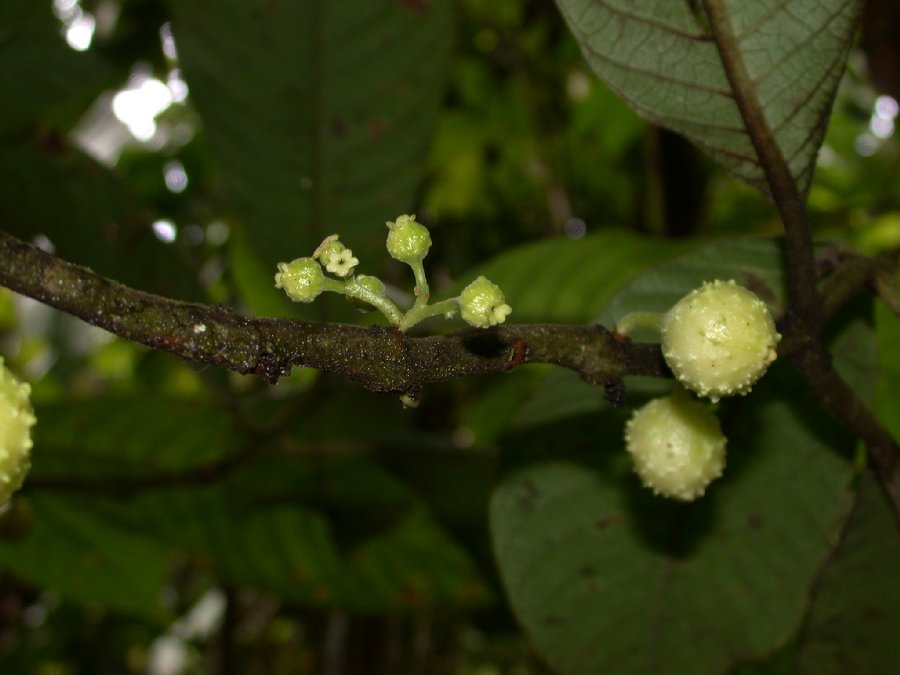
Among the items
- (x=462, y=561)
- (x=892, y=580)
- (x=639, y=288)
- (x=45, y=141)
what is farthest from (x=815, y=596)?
(x=45, y=141)

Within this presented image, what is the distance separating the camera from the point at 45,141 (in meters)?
1.57

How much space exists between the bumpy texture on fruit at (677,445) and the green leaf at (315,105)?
2.46 ft

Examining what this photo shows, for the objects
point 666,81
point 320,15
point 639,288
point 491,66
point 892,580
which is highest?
point 491,66

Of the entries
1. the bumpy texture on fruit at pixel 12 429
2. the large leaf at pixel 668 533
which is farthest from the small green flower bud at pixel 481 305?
the large leaf at pixel 668 533

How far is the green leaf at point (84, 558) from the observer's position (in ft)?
6.48

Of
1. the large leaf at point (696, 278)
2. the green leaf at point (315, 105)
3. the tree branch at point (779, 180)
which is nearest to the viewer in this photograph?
the tree branch at point (779, 180)

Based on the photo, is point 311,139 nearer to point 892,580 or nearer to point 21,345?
point 892,580

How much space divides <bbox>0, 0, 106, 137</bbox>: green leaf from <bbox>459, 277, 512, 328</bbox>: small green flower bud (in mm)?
1141

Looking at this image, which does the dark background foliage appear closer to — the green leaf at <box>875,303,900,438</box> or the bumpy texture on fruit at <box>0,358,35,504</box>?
the green leaf at <box>875,303,900,438</box>

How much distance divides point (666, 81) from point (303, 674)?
10.5 ft

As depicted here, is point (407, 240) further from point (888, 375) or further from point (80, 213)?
point (80, 213)

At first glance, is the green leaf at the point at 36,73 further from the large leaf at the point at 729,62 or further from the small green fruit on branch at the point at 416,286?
the small green fruit on branch at the point at 416,286

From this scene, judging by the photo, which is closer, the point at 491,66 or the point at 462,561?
the point at 462,561

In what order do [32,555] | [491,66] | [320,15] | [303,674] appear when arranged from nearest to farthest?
[320,15]
[32,555]
[491,66]
[303,674]
